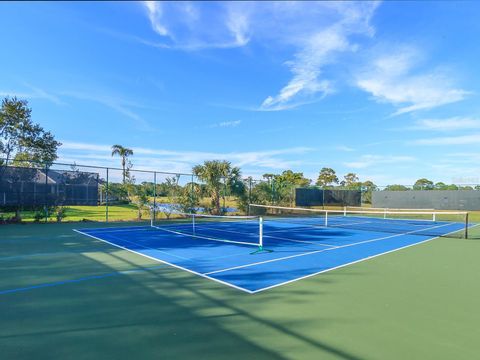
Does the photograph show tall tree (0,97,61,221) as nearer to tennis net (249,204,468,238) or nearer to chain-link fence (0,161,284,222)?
chain-link fence (0,161,284,222)

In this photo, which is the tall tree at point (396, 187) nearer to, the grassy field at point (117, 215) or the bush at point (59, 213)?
the grassy field at point (117, 215)

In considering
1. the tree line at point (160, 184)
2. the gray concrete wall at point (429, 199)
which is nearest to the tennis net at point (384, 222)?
the tree line at point (160, 184)

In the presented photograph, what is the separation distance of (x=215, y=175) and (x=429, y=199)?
21911mm

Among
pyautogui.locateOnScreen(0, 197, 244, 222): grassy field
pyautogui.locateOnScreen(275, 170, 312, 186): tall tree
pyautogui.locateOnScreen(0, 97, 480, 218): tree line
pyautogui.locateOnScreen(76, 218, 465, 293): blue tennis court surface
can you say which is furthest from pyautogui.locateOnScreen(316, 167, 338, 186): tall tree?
pyautogui.locateOnScreen(76, 218, 465, 293): blue tennis court surface

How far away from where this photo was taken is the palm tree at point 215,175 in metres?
20.6

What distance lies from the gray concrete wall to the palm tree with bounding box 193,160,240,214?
63.2 ft

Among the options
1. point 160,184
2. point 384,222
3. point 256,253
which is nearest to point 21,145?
point 160,184

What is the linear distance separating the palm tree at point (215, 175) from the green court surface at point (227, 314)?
1406 cm

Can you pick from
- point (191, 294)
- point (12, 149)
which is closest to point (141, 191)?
point (12, 149)

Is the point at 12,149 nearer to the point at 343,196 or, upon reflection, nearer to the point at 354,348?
the point at 354,348

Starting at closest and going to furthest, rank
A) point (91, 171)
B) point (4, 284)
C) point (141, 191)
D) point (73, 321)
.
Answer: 1. point (73, 321)
2. point (4, 284)
3. point (91, 171)
4. point (141, 191)

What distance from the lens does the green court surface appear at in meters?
2.98

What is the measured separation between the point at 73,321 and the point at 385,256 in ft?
23.4

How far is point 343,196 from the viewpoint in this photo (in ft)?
104
